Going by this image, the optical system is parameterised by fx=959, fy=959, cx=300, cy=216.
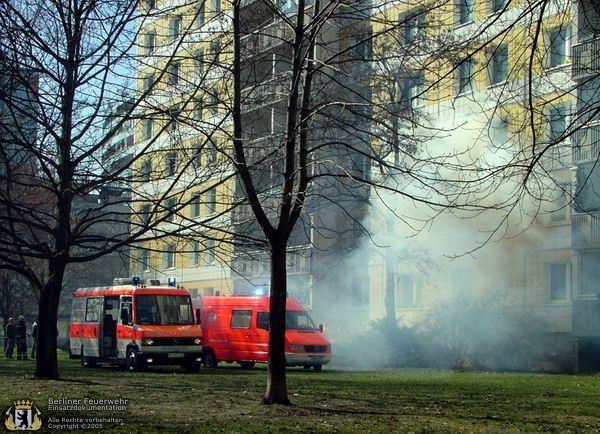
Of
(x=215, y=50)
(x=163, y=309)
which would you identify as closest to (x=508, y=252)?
(x=163, y=309)

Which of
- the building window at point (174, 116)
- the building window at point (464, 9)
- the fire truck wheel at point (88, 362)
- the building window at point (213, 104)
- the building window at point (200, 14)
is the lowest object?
the fire truck wheel at point (88, 362)

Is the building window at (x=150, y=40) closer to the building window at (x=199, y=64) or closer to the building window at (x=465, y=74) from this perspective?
the building window at (x=199, y=64)

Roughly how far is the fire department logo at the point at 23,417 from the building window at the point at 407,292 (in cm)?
2569

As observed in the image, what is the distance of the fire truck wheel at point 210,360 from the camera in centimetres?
3225

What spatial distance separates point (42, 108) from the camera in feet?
60.5

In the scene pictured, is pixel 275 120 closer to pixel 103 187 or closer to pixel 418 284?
pixel 103 187

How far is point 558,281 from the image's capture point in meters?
34.4

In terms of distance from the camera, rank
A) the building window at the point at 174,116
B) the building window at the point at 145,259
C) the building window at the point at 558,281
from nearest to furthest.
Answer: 1. the building window at the point at 174,116
2. the building window at the point at 145,259
3. the building window at the point at 558,281

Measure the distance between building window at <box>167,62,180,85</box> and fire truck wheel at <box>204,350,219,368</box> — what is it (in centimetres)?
1639

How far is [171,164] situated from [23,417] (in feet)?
23.6

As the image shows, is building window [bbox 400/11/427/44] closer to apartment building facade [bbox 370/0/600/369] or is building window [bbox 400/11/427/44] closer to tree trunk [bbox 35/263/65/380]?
apartment building facade [bbox 370/0/600/369]

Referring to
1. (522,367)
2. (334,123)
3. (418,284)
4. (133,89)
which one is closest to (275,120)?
(334,123)

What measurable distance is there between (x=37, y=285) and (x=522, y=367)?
1674 cm

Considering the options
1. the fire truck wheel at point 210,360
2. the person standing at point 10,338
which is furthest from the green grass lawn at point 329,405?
the person standing at point 10,338
